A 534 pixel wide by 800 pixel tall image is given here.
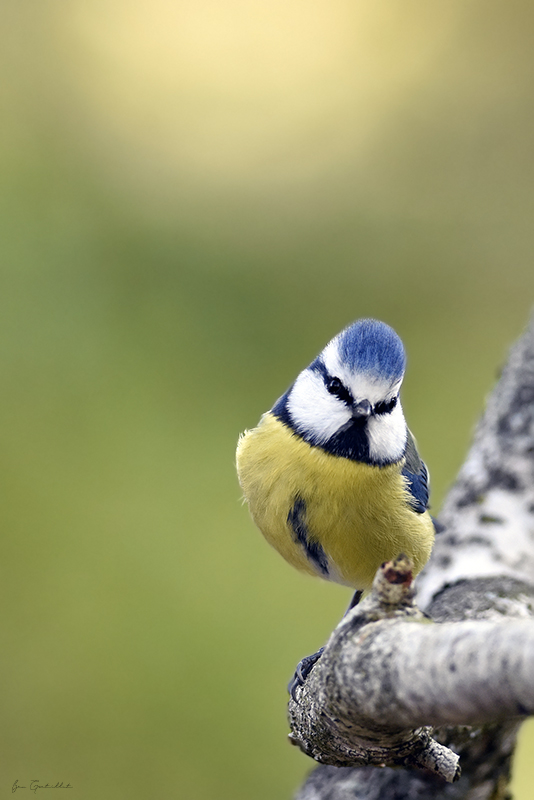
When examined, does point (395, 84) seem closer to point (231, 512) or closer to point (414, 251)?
point (414, 251)

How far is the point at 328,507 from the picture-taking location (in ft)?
4.98

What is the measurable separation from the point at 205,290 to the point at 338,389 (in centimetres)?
239

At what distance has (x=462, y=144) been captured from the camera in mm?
4117

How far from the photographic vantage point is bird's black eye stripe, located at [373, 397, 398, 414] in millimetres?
1469

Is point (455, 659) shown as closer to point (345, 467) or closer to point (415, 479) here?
point (345, 467)

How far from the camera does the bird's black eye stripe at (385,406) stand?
1.47m

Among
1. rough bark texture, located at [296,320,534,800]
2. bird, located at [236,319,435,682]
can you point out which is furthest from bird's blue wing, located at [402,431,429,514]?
rough bark texture, located at [296,320,534,800]

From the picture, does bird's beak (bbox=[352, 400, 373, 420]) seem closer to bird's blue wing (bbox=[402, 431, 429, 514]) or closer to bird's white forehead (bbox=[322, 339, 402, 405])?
bird's white forehead (bbox=[322, 339, 402, 405])

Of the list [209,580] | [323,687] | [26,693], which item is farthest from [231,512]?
[323,687]

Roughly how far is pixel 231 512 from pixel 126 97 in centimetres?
230

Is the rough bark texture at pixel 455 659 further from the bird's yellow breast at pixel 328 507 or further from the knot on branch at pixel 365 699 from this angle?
the bird's yellow breast at pixel 328 507
